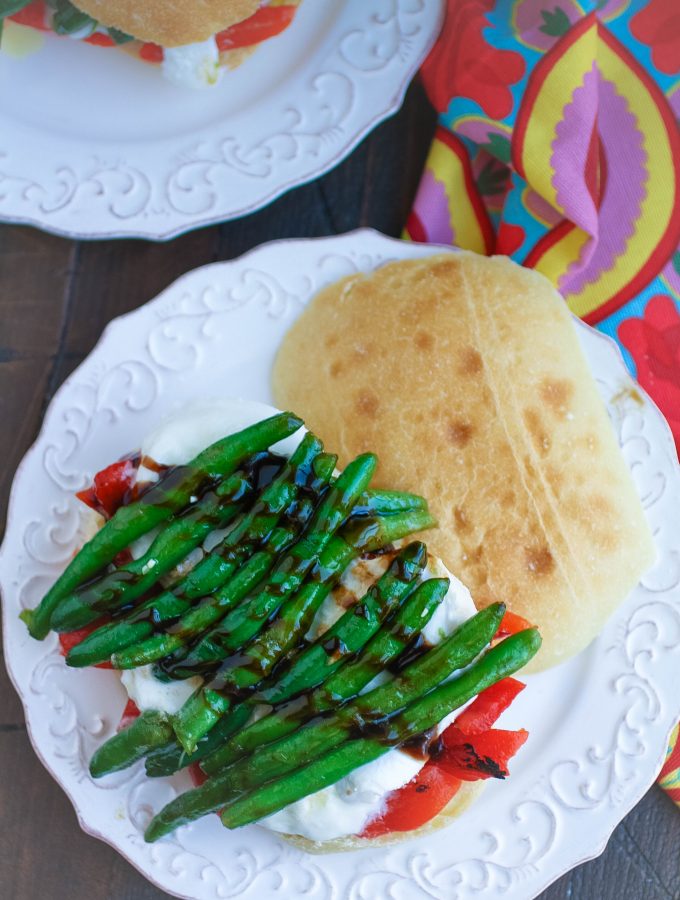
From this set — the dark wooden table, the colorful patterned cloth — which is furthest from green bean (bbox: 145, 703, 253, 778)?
the colorful patterned cloth

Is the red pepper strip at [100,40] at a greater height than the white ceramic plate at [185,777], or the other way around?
the red pepper strip at [100,40]

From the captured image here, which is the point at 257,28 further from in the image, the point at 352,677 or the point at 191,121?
the point at 352,677

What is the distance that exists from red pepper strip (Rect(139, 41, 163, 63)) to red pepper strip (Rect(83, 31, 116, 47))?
0.29ft

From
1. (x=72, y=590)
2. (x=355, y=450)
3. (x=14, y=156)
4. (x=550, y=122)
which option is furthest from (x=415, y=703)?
(x=14, y=156)

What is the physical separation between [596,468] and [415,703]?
85 centimetres

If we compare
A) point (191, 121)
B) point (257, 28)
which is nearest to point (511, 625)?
point (191, 121)

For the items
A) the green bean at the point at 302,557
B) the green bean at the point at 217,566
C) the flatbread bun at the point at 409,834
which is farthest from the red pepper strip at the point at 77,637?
the flatbread bun at the point at 409,834

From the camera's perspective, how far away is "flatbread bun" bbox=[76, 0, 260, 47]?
100 inches

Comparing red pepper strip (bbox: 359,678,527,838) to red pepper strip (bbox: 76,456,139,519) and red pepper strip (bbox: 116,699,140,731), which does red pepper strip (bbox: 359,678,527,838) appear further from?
red pepper strip (bbox: 76,456,139,519)

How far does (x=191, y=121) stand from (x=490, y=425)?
4.36 feet

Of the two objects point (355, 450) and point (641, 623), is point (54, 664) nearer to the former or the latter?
point (355, 450)

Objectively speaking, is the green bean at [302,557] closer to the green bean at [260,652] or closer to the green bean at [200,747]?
the green bean at [260,652]

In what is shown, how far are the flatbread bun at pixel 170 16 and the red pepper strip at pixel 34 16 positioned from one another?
1.16ft

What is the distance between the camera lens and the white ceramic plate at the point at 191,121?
283 cm
